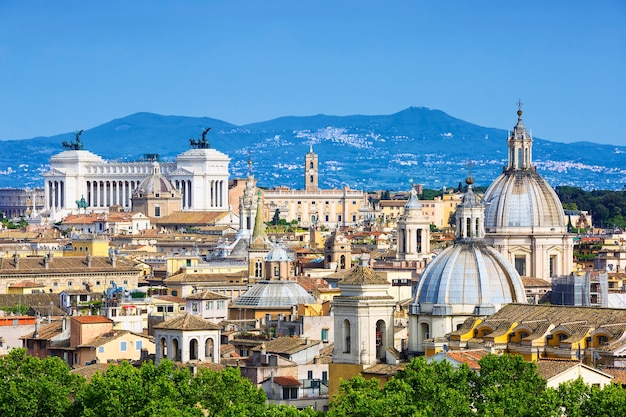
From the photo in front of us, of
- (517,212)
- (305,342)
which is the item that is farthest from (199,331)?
(517,212)

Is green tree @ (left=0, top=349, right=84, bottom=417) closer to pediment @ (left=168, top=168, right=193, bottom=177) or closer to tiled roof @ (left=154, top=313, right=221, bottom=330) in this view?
tiled roof @ (left=154, top=313, right=221, bottom=330)

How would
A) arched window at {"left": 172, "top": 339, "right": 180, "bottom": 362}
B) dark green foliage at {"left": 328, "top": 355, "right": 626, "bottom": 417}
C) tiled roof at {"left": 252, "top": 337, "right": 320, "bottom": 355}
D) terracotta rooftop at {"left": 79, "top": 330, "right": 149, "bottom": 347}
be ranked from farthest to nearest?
1. terracotta rooftop at {"left": 79, "top": 330, "right": 149, "bottom": 347}
2. tiled roof at {"left": 252, "top": 337, "right": 320, "bottom": 355}
3. arched window at {"left": 172, "top": 339, "right": 180, "bottom": 362}
4. dark green foliage at {"left": 328, "top": 355, "right": 626, "bottom": 417}

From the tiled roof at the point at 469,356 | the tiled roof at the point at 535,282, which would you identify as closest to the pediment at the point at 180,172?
the tiled roof at the point at 535,282

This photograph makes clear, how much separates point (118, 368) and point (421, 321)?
6250mm

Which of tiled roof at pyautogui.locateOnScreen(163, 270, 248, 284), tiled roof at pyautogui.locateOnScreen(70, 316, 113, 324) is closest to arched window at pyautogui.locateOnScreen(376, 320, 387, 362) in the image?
tiled roof at pyautogui.locateOnScreen(70, 316, 113, 324)

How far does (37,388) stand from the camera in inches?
1658

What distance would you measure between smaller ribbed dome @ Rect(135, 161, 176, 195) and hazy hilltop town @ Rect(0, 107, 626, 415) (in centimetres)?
3639

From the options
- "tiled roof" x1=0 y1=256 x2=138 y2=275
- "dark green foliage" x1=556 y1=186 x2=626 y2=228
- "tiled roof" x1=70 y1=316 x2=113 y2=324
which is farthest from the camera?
"dark green foliage" x1=556 y1=186 x2=626 y2=228

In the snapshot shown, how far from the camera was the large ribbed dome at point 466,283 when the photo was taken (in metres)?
44.2

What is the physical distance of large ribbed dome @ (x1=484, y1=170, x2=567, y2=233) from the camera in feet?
228

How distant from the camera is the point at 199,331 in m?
48.0

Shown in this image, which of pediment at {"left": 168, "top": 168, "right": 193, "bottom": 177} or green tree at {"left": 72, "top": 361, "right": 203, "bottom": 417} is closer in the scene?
green tree at {"left": 72, "top": 361, "right": 203, "bottom": 417}

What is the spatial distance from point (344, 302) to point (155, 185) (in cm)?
12599

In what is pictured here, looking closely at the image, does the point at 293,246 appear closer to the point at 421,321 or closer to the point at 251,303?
the point at 251,303
